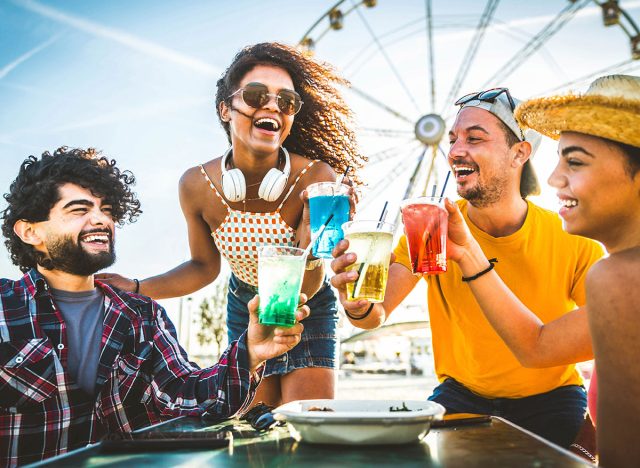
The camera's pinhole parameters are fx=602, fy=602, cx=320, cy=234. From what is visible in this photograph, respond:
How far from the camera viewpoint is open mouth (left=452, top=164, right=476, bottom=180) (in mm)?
3688

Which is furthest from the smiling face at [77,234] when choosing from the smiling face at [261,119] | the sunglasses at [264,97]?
the sunglasses at [264,97]

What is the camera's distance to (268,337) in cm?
237

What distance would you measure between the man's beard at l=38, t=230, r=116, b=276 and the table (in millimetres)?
1644

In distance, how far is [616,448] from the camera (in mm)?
1621

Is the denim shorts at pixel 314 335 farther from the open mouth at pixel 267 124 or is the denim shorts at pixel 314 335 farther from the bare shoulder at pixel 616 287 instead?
the bare shoulder at pixel 616 287

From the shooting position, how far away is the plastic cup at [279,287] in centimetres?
218

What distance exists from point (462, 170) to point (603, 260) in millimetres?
2009

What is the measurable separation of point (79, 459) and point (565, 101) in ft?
6.20

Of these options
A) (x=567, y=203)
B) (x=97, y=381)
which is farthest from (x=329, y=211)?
(x=97, y=381)

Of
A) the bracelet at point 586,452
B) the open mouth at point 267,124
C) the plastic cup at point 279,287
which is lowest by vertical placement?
the bracelet at point 586,452

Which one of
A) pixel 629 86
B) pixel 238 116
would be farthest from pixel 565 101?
pixel 238 116

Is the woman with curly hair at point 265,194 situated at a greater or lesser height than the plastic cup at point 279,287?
greater

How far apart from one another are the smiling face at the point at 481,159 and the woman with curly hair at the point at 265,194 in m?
0.83

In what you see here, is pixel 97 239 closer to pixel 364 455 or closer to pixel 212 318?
pixel 364 455
